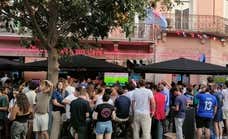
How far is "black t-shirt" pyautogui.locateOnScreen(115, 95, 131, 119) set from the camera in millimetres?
15078

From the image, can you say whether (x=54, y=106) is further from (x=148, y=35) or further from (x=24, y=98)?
(x=148, y=35)

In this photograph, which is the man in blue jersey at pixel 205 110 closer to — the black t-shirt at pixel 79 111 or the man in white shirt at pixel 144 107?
the man in white shirt at pixel 144 107

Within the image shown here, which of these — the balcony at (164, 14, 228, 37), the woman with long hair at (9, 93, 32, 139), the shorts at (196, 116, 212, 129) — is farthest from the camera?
the balcony at (164, 14, 228, 37)

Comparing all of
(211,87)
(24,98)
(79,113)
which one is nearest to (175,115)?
(211,87)

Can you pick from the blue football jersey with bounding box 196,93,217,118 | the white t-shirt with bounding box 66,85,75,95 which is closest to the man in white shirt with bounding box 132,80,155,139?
the blue football jersey with bounding box 196,93,217,118

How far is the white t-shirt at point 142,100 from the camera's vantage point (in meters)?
14.3

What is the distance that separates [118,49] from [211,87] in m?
15.0

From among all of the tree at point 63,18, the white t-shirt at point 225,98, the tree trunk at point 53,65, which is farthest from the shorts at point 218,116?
the tree trunk at point 53,65

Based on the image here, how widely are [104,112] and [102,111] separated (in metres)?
0.06

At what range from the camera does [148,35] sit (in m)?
30.6

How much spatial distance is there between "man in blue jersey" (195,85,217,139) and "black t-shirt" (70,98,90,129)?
11.2 ft

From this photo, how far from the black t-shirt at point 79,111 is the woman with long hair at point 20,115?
1143 millimetres

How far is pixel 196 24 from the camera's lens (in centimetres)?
3094

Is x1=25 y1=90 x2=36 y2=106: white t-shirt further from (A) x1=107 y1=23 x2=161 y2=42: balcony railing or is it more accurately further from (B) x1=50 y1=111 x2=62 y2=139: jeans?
(A) x1=107 y1=23 x2=161 y2=42: balcony railing
